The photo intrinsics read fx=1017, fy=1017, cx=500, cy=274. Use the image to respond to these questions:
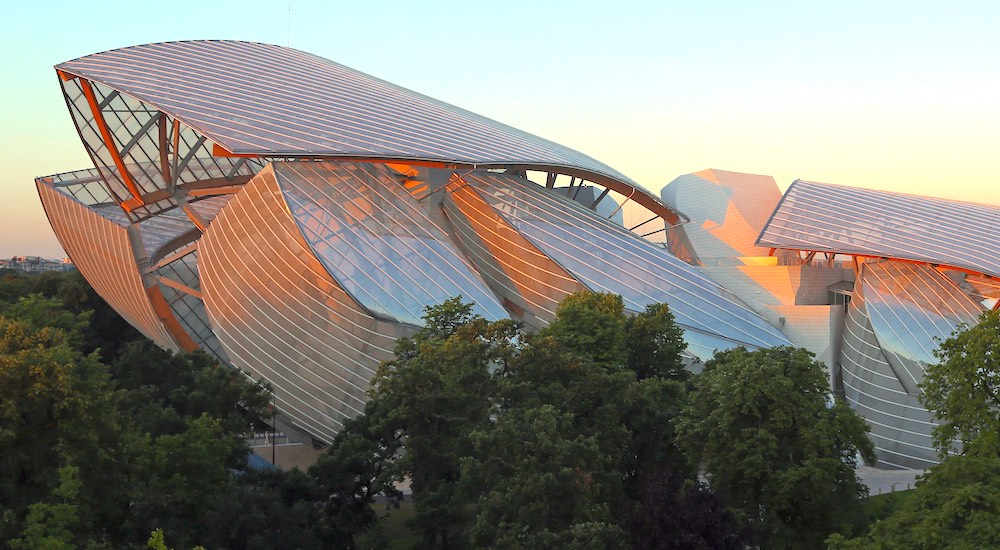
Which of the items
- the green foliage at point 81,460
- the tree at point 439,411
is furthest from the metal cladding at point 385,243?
the green foliage at point 81,460

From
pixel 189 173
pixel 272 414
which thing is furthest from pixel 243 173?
pixel 272 414

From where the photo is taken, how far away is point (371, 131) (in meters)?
40.5

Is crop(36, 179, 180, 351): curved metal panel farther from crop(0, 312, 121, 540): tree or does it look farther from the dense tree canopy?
the dense tree canopy

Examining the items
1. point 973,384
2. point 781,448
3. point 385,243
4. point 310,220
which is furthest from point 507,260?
point 973,384

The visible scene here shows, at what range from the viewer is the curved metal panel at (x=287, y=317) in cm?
3550

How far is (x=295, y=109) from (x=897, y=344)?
25.3m

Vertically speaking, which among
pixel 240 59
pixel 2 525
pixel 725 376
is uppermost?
pixel 240 59

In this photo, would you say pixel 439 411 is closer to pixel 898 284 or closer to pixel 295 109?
pixel 295 109

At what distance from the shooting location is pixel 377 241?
122 ft

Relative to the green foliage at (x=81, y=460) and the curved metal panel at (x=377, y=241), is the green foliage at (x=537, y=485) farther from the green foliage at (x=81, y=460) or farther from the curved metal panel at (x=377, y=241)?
the curved metal panel at (x=377, y=241)

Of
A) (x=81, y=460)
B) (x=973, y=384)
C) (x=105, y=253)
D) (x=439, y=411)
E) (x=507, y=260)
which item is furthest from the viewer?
(x=105, y=253)

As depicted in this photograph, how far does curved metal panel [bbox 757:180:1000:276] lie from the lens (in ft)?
132

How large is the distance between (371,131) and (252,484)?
16.6 m

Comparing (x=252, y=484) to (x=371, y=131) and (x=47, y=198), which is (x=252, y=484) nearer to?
(x=371, y=131)
